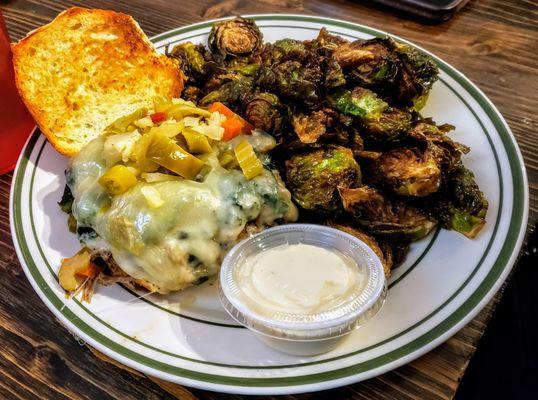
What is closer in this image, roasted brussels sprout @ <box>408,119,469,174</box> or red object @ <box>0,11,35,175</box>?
roasted brussels sprout @ <box>408,119,469,174</box>

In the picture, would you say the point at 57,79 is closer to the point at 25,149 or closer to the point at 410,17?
the point at 25,149

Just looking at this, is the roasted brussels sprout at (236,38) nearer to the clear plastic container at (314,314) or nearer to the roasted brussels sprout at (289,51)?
the roasted brussels sprout at (289,51)

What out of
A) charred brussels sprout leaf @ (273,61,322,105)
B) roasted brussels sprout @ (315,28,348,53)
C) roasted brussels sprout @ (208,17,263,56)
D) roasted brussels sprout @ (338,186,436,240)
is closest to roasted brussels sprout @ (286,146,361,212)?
roasted brussels sprout @ (338,186,436,240)

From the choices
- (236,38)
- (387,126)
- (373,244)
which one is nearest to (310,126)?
(387,126)

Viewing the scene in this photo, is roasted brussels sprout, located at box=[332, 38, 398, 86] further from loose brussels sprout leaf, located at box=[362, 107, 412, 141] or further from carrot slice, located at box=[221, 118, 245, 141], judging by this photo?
carrot slice, located at box=[221, 118, 245, 141]

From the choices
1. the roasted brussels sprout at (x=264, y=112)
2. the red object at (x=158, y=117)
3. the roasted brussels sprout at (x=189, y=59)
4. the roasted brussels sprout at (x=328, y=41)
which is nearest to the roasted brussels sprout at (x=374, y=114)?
the roasted brussels sprout at (x=264, y=112)

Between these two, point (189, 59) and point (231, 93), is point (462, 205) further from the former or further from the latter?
point (189, 59)

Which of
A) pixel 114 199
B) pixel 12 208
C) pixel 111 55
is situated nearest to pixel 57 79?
pixel 111 55
